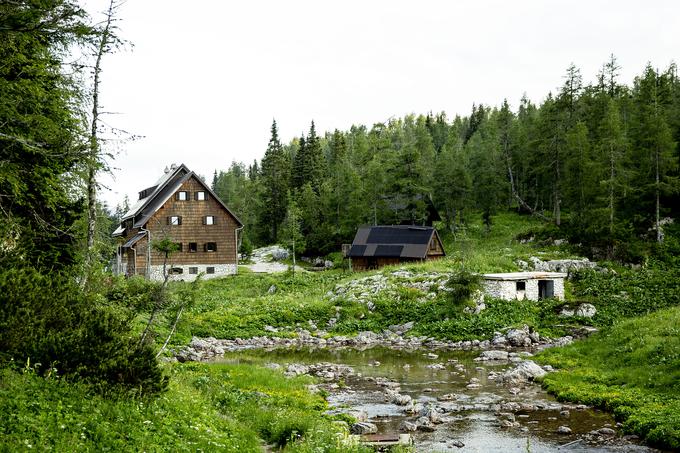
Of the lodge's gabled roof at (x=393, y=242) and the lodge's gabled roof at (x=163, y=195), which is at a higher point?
the lodge's gabled roof at (x=163, y=195)

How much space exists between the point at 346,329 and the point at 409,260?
21.2 metres

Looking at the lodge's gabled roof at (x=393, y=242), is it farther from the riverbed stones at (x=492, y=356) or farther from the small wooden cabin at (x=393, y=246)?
the riverbed stones at (x=492, y=356)

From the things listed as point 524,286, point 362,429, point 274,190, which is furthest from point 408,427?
point 274,190

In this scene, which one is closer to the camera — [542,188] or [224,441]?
[224,441]

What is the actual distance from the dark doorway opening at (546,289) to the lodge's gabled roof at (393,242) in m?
15.6

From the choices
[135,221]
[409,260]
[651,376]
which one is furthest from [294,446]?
[135,221]

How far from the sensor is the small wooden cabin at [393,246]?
56.2m

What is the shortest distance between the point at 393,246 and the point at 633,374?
37.0m

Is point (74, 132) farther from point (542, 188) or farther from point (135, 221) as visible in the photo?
point (542, 188)

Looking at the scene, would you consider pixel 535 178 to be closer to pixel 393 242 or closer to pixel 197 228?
pixel 393 242

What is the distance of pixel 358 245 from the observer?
6000 centimetres

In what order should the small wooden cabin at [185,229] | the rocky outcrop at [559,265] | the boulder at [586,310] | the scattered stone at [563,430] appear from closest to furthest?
the scattered stone at [563,430], the boulder at [586,310], the rocky outcrop at [559,265], the small wooden cabin at [185,229]

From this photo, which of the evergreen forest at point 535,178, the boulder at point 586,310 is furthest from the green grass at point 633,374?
the evergreen forest at point 535,178

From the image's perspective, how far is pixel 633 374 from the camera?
69.9ft
